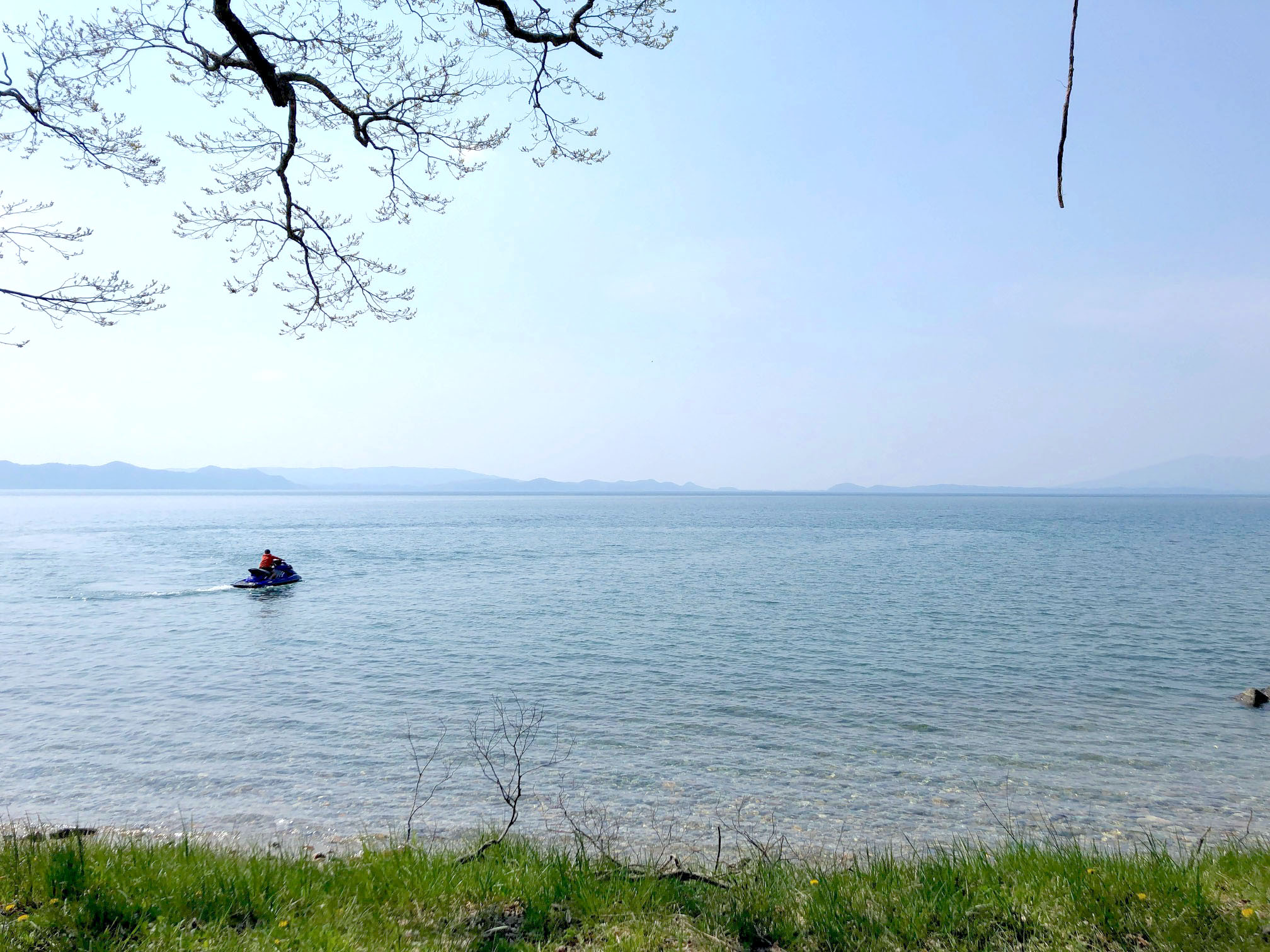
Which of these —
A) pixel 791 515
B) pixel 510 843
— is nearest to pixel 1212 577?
pixel 510 843

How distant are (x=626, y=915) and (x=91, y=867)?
429 centimetres

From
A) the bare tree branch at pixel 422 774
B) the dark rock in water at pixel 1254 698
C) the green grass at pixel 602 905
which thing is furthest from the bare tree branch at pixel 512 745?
the dark rock in water at pixel 1254 698

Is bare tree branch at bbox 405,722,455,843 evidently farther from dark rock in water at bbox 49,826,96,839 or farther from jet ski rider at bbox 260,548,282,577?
jet ski rider at bbox 260,548,282,577

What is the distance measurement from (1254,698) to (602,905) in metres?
19.2

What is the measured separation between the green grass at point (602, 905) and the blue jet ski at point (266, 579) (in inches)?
1528

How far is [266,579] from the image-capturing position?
4278 centimetres

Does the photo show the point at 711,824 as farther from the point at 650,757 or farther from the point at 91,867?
the point at 91,867

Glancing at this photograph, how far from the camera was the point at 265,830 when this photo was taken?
1095cm

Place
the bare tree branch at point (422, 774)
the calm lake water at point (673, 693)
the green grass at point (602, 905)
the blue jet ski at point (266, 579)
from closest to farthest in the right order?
the green grass at point (602, 905) → the bare tree branch at point (422, 774) → the calm lake water at point (673, 693) → the blue jet ski at point (266, 579)

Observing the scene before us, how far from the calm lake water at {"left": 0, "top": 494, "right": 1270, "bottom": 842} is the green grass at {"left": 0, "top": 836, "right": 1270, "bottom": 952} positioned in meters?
4.67

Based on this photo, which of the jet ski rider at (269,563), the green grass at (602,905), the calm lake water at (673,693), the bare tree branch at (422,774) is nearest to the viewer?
the green grass at (602,905)

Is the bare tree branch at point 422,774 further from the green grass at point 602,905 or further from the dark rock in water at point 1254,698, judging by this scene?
the dark rock in water at point 1254,698

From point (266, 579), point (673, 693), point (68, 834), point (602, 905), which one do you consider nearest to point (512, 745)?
point (68, 834)

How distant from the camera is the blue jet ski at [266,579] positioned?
42656 millimetres
